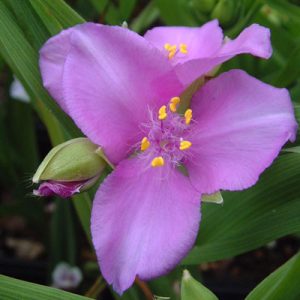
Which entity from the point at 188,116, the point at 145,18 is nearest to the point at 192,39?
the point at 188,116

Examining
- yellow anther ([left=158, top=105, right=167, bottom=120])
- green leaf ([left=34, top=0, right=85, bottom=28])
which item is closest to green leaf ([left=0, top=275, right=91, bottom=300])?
yellow anther ([left=158, top=105, right=167, bottom=120])

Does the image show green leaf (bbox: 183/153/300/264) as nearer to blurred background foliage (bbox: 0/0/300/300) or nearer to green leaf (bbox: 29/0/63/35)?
blurred background foliage (bbox: 0/0/300/300)

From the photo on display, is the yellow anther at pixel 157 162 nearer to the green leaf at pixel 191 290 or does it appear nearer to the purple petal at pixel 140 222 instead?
the purple petal at pixel 140 222

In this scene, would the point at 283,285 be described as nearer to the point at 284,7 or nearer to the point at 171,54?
the point at 171,54

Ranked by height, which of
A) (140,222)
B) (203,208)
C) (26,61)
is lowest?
(203,208)

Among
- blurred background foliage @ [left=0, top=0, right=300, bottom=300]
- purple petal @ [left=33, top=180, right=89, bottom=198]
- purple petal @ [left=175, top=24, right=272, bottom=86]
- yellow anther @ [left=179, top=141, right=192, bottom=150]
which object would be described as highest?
purple petal @ [left=175, top=24, right=272, bottom=86]
